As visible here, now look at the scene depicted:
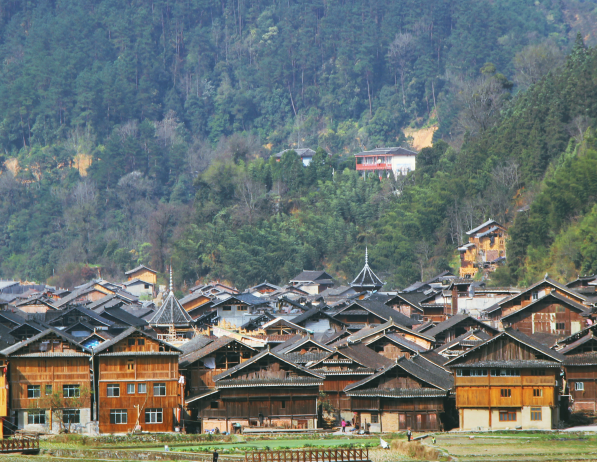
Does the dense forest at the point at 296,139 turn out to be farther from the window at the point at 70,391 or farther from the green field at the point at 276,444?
the window at the point at 70,391

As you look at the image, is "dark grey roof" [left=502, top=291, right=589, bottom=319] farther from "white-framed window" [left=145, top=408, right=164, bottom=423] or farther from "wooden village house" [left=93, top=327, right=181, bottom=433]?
"white-framed window" [left=145, top=408, right=164, bottom=423]

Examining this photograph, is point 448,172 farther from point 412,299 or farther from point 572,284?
point 572,284

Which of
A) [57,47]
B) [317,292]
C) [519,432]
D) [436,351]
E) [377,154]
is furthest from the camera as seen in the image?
[57,47]

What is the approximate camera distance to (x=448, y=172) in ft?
353

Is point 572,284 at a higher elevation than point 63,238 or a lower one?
lower

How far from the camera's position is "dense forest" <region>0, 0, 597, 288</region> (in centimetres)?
9494

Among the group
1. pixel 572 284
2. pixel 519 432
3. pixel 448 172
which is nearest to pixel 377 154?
pixel 448 172

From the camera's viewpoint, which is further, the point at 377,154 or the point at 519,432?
the point at 377,154

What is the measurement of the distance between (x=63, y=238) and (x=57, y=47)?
2292 inches

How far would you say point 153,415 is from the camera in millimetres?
41000

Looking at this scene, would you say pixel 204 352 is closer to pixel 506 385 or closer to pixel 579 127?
pixel 506 385

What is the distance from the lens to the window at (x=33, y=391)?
40844 millimetres

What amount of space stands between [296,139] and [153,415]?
127888mm

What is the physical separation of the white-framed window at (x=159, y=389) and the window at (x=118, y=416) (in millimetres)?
1385
